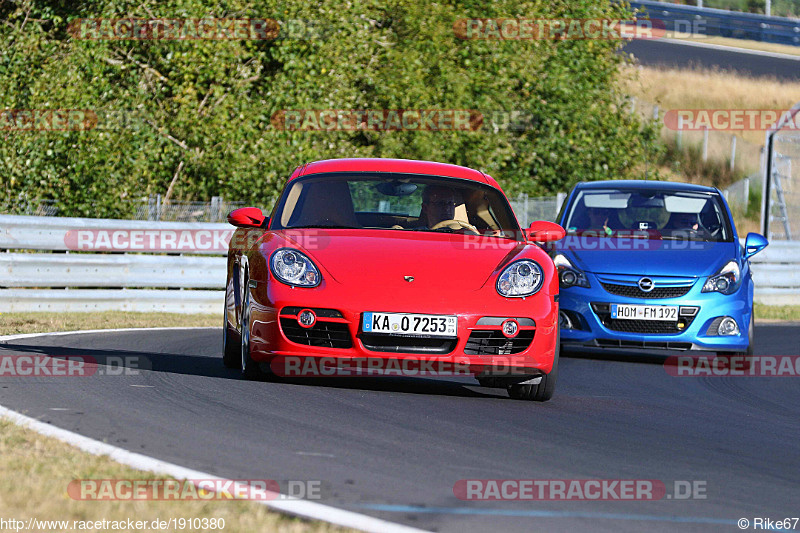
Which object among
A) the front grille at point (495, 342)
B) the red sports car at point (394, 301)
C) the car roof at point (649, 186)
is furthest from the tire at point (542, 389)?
the car roof at point (649, 186)

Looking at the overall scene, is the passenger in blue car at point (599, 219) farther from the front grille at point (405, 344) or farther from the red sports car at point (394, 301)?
the front grille at point (405, 344)

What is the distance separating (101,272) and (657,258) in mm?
7199

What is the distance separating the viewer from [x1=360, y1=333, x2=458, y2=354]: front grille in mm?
7266

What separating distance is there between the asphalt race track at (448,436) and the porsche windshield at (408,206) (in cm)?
104

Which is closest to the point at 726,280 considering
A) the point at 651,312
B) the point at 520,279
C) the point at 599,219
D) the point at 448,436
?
the point at 651,312

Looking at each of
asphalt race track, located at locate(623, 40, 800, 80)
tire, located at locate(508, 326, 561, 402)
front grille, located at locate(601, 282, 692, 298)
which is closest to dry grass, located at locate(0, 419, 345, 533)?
tire, located at locate(508, 326, 561, 402)

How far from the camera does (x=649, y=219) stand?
39.8ft

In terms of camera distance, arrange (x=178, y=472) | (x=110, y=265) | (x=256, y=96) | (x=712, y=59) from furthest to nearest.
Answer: (x=712, y=59), (x=256, y=96), (x=110, y=265), (x=178, y=472)

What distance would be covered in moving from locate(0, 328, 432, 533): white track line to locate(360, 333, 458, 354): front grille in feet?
6.66

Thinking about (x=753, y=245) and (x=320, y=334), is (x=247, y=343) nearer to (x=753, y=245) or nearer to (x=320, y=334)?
(x=320, y=334)

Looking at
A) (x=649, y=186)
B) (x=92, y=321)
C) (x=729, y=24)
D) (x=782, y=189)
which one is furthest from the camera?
(x=729, y=24)

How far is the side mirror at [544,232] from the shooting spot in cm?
852

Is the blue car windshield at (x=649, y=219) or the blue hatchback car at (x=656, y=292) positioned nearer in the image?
the blue hatchback car at (x=656, y=292)

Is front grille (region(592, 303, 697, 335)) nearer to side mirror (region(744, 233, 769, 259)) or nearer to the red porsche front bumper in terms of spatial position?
side mirror (region(744, 233, 769, 259))
